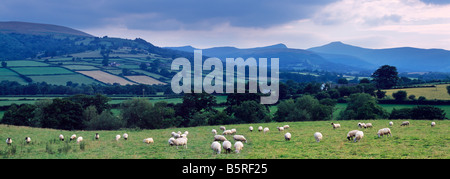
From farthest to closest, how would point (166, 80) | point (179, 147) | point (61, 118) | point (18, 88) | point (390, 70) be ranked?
point (166, 80) < point (18, 88) < point (390, 70) < point (61, 118) < point (179, 147)

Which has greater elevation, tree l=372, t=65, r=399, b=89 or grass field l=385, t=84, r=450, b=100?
tree l=372, t=65, r=399, b=89

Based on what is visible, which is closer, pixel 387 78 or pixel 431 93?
pixel 431 93

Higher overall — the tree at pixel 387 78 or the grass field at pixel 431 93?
the tree at pixel 387 78

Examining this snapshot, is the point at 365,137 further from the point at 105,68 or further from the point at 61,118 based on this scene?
the point at 105,68

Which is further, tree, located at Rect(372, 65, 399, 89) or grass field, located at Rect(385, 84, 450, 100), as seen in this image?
tree, located at Rect(372, 65, 399, 89)

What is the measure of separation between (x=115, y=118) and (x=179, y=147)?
2906 cm

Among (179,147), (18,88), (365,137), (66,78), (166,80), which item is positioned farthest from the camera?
Result: (166,80)

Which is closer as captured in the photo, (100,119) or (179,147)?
(179,147)

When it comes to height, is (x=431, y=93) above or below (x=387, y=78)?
below

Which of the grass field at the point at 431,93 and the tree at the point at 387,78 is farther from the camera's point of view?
the tree at the point at 387,78
